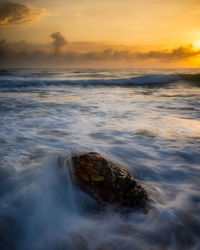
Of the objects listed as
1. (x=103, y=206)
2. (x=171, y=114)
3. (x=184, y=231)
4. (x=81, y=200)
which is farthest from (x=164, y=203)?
(x=171, y=114)

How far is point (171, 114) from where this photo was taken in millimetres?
6109

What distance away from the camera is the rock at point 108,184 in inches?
74.7

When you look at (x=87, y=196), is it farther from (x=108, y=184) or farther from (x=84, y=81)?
(x=84, y=81)

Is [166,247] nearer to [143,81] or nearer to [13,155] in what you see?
[13,155]

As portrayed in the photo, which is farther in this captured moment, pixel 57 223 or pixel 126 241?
pixel 57 223

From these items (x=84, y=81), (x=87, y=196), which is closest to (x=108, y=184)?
(x=87, y=196)

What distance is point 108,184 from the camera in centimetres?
188

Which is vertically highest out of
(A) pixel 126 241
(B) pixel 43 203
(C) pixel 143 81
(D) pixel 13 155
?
(C) pixel 143 81

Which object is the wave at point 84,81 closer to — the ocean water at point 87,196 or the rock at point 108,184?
the ocean water at point 87,196

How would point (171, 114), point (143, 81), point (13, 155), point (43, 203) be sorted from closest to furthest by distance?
point (43, 203) < point (13, 155) < point (171, 114) < point (143, 81)

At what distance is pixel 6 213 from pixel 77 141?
6.57 ft

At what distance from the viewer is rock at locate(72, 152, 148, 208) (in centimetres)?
190

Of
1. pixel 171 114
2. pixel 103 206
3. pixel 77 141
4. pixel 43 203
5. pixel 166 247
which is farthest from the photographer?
pixel 171 114

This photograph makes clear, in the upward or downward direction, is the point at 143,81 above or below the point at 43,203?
above
